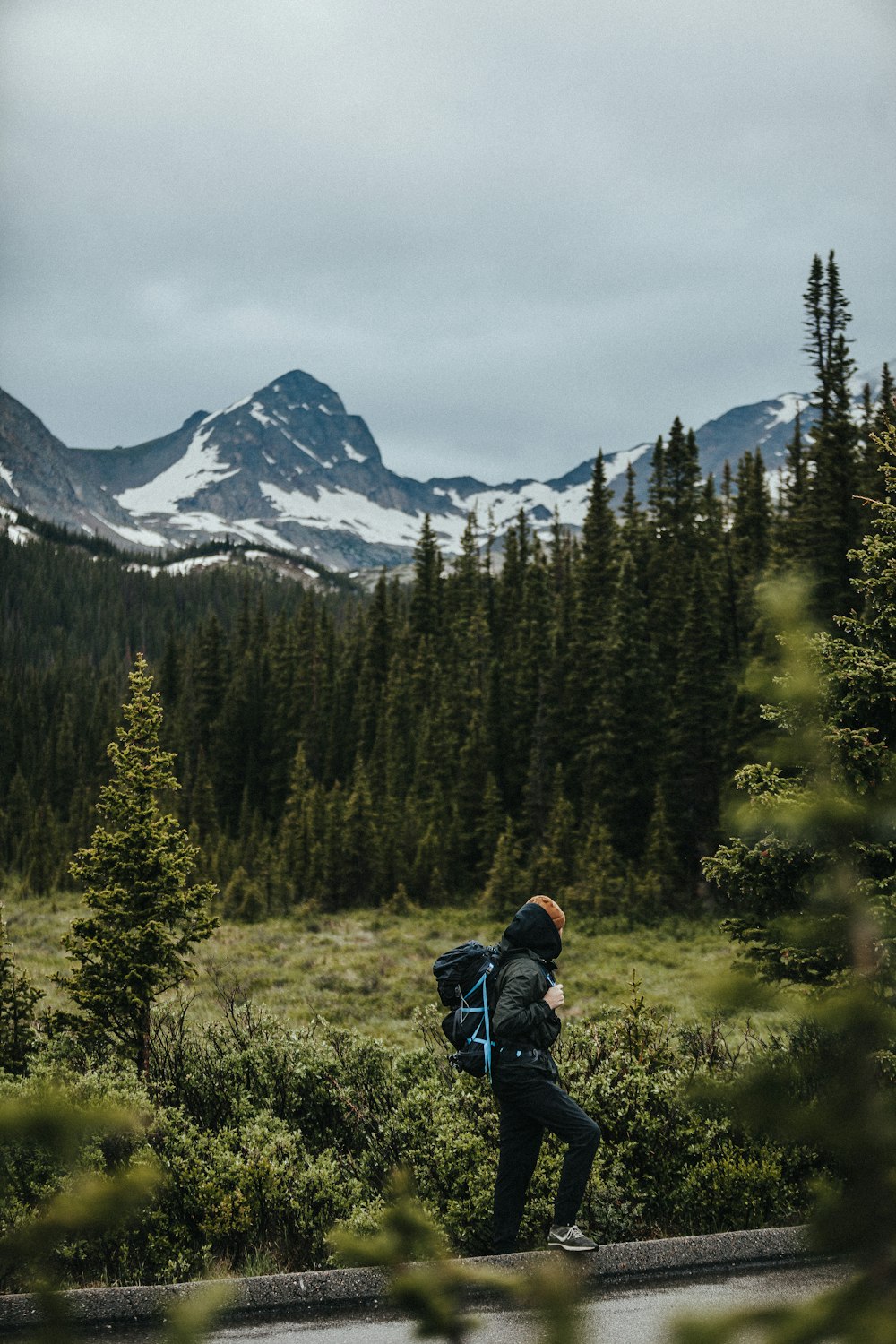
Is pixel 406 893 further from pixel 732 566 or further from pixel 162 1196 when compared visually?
pixel 162 1196

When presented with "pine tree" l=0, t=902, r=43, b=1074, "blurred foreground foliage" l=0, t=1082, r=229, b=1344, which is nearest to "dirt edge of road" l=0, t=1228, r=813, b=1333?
"blurred foreground foliage" l=0, t=1082, r=229, b=1344

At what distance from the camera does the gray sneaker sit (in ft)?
20.5

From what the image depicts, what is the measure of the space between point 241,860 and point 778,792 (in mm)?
Result: 53889

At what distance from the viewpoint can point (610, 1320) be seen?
565 centimetres

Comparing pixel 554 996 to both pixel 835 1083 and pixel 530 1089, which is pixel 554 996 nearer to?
pixel 530 1089

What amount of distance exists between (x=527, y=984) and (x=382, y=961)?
31188 mm

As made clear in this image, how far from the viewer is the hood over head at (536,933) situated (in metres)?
6.36

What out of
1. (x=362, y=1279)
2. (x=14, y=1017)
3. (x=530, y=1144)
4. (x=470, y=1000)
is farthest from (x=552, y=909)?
(x=14, y=1017)

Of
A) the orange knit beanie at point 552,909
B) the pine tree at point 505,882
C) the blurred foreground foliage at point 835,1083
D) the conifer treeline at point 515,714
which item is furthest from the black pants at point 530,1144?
the pine tree at point 505,882

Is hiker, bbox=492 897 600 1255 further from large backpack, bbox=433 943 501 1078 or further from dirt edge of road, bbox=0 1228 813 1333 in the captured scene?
dirt edge of road, bbox=0 1228 813 1333

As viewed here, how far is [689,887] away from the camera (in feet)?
141

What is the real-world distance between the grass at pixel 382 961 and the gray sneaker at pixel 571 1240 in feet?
45.7

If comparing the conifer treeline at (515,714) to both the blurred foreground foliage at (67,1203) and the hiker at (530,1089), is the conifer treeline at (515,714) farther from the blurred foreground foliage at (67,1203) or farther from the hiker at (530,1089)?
the blurred foreground foliage at (67,1203)

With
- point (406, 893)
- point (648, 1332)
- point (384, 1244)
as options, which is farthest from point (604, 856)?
point (384, 1244)
